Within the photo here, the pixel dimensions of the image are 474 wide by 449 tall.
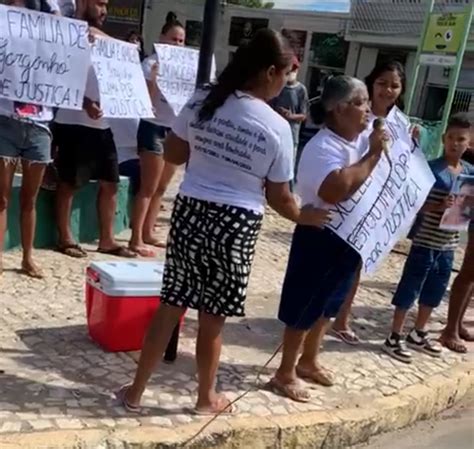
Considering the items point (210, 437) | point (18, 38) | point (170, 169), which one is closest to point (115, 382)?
point (210, 437)

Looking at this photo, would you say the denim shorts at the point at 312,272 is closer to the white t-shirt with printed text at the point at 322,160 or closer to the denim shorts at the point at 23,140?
the white t-shirt with printed text at the point at 322,160

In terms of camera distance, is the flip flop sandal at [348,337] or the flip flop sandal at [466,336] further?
the flip flop sandal at [466,336]

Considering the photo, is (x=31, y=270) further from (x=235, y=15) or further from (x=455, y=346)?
(x=235, y=15)

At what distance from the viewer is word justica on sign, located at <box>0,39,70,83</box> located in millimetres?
4785

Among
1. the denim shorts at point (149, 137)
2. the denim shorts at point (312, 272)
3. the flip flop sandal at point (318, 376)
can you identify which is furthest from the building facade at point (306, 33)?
the denim shorts at point (312, 272)

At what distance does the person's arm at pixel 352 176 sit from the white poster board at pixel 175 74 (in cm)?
291

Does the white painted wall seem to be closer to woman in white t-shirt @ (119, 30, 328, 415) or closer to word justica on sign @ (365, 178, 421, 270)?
word justica on sign @ (365, 178, 421, 270)

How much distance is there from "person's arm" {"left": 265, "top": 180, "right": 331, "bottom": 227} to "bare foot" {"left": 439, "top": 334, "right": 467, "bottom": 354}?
2306mm

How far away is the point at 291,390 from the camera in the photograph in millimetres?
4051

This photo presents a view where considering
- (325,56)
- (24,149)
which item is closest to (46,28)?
(24,149)

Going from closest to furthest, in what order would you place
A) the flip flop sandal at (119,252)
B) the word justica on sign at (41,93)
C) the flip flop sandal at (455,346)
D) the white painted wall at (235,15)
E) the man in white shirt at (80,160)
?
the word justica on sign at (41,93)
the flip flop sandal at (455,346)
the man in white shirt at (80,160)
the flip flop sandal at (119,252)
the white painted wall at (235,15)

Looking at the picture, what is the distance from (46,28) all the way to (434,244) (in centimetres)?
288

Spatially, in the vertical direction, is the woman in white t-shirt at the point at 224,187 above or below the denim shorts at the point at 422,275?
above

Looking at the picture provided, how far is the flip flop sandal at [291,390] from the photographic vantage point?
404 centimetres
